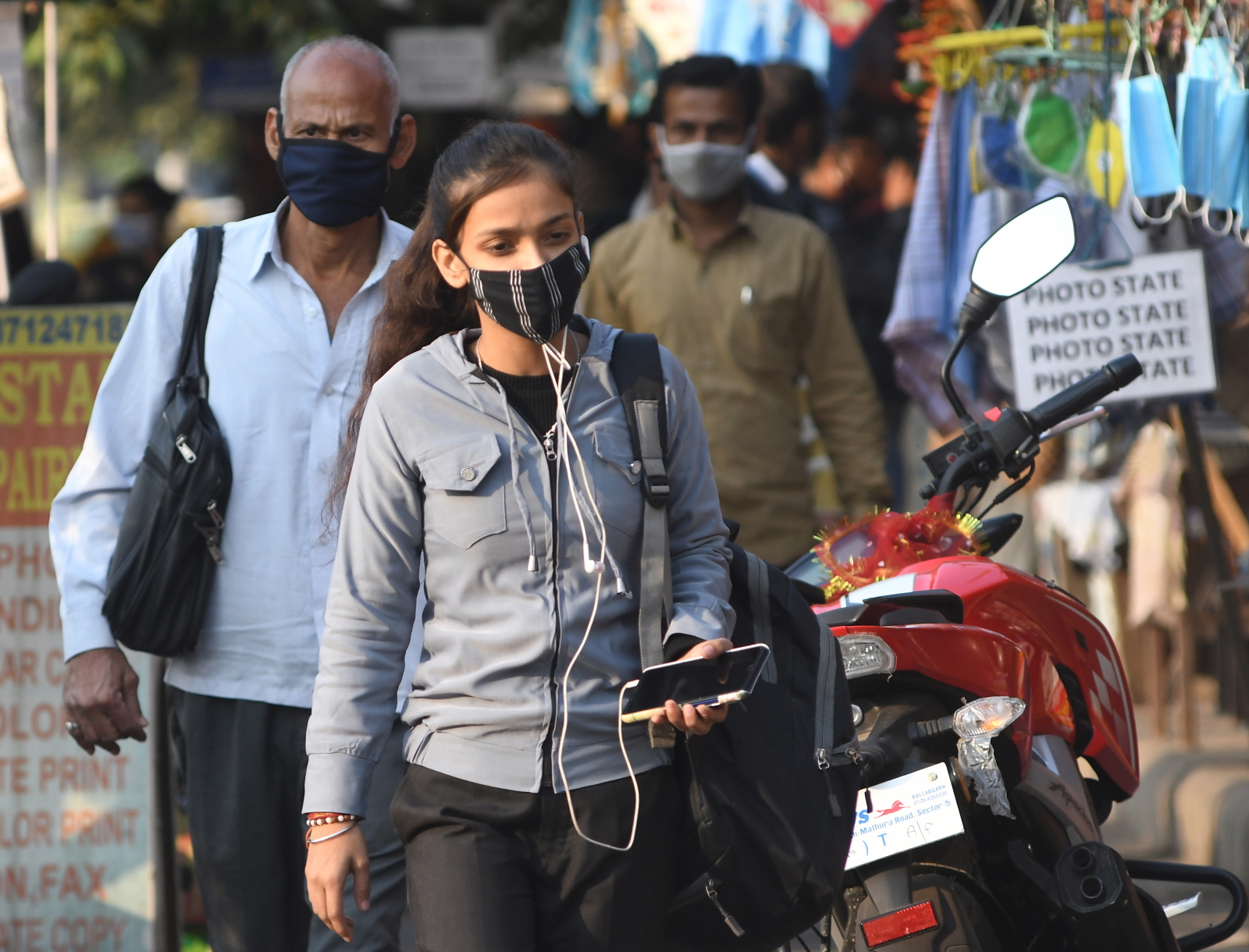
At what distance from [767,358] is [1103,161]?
118cm

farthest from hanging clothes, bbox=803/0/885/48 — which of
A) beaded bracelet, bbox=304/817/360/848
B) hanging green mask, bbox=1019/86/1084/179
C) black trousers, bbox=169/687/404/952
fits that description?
beaded bracelet, bbox=304/817/360/848

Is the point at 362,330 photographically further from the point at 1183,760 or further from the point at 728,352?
the point at 1183,760

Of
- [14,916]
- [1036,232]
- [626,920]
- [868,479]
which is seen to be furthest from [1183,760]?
[626,920]

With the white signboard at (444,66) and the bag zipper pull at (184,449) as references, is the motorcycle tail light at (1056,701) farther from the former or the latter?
the white signboard at (444,66)

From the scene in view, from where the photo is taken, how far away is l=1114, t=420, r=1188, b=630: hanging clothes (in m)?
8.04

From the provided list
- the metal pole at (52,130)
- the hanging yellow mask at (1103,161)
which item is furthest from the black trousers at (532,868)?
the metal pole at (52,130)

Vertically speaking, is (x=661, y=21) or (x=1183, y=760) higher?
(x=661, y=21)

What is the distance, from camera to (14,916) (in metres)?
4.76

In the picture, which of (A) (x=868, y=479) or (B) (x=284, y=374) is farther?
(A) (x=868, y=479)

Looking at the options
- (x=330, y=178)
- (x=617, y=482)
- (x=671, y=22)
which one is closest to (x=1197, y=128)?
(x=330, y=178)

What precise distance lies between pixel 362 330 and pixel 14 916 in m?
2.43

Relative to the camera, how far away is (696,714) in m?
2.23

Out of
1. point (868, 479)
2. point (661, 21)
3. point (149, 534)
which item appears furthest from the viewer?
point (661, 21)

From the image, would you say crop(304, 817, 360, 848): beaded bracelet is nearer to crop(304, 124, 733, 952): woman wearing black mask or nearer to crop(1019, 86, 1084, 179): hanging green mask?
crop(304, 124, 733, 952): woman wearing black mask
